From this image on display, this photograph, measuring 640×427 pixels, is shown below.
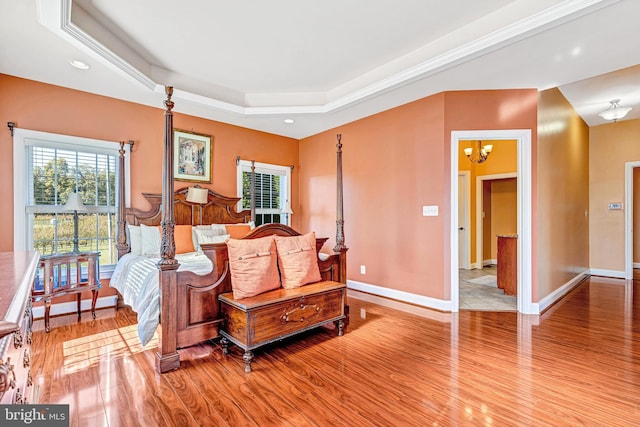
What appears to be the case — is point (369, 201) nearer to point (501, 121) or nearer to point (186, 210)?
point (501, 121)

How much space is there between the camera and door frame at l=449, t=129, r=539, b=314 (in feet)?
11.5

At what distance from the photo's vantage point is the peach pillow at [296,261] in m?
2.83

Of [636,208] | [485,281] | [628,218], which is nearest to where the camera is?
[485,281]

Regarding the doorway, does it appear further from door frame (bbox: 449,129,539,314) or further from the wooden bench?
the wooden bench

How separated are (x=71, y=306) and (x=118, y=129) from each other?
2.23 metres

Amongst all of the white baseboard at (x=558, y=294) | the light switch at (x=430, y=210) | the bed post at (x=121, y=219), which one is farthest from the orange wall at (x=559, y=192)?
the bed post at (x=121, y=219)

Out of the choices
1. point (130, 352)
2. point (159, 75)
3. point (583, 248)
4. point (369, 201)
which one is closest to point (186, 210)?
point (159, 75)

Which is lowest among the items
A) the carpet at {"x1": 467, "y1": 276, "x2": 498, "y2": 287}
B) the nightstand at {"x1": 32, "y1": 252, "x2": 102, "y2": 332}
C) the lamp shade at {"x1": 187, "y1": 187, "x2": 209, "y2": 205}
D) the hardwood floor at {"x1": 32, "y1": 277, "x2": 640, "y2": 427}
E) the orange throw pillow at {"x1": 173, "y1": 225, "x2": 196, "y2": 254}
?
the carpet at {"x1": 467, "y1": 276, "x2": 498, "y2": 287}

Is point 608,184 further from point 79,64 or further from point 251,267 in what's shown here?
point 79,64

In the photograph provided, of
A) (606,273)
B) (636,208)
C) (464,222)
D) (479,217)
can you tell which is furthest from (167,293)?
(636,208)

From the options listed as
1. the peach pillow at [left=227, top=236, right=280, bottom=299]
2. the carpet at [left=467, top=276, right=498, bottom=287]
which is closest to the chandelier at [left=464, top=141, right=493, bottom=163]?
the carpet at [left=467, top=276, right=498, bottom=287]

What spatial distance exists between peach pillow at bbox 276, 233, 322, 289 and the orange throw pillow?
1698 mm

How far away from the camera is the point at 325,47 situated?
3090 millimetres

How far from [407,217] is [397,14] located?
2.35 meters
